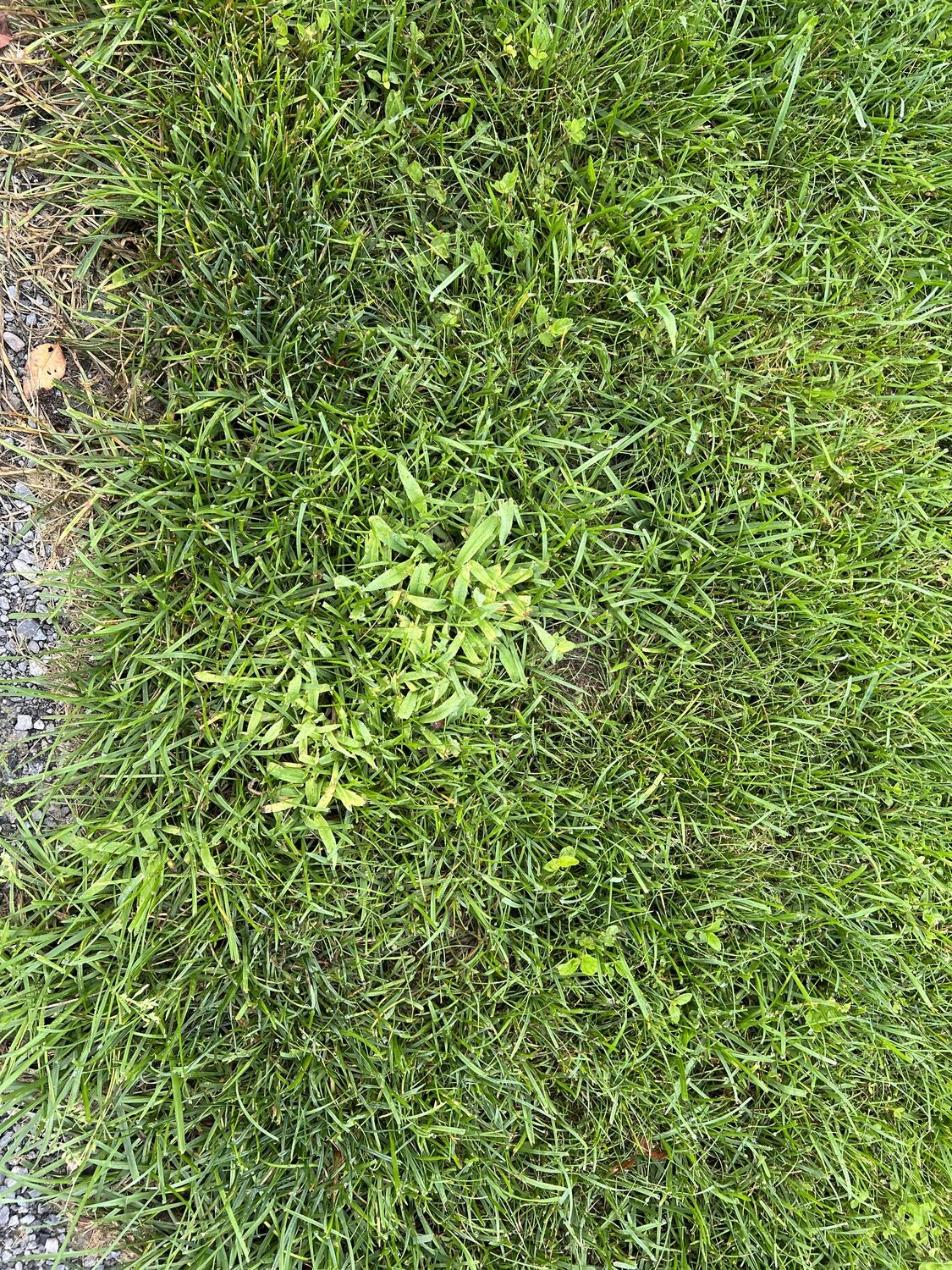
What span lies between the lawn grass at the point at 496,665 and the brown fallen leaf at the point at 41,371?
17cm

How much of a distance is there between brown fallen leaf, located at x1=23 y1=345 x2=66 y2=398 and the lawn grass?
0.57ft

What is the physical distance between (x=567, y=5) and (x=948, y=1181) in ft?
11.4

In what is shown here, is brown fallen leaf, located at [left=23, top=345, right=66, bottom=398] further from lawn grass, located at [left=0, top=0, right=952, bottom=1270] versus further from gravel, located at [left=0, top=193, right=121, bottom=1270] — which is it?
lawn grass, located at [left=0, top=0, right=952, bottom=1270]

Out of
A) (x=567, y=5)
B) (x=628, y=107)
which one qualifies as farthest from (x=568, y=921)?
(x=567, y=5)

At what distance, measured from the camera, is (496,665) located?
2061 mm

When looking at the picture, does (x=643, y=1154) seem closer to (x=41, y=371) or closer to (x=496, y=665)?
(x=496, y=665)

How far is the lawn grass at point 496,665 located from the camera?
6.38 feet

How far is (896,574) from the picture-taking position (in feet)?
7.66

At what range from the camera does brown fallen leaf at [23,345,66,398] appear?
2078mm

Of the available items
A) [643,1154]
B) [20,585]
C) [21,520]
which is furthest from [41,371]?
[643,1154]

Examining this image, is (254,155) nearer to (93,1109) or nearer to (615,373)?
(615,373)

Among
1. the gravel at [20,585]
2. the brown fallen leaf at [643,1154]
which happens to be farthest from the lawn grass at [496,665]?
the gravel at [20,585]

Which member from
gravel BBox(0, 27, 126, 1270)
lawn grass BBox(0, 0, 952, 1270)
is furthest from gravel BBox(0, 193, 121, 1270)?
lawn grass BBox(0, 0, 952, 1270)

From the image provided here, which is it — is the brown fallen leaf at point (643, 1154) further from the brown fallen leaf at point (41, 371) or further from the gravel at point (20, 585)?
the brown fallen leaf at point (41, 371)
